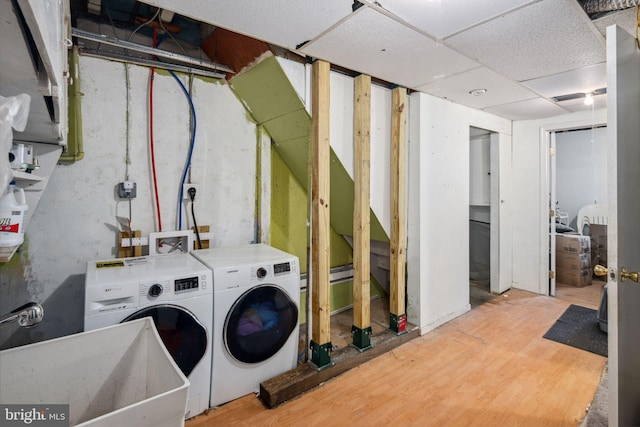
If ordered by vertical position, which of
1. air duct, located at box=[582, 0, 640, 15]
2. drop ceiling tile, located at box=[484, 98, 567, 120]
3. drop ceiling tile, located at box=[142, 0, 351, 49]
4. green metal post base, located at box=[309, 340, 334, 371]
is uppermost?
drop ceiling tile, located at box=[484, 98, 567, 120]

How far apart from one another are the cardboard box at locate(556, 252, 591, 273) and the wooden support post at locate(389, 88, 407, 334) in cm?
297

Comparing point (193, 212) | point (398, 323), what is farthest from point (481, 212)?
point (193, 212)

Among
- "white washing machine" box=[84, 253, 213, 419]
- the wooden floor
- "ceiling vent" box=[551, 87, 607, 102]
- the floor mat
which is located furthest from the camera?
"ceiling vent" box=[551, 87, 607, 102]

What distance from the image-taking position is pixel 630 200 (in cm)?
138

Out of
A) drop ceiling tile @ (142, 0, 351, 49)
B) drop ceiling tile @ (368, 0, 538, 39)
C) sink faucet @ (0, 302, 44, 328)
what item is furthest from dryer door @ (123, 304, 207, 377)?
drop ceiling tile @ (368, 0, 538, 39)

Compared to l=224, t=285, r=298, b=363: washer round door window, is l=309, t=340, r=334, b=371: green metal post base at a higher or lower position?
lower

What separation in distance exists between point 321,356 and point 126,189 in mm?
1697

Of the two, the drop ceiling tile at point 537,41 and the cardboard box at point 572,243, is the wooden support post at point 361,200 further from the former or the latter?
the cardboard box at point 572,243

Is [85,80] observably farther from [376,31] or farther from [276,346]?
[276,346]

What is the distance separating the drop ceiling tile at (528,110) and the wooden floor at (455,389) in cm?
215

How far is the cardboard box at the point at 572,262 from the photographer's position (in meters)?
4.04

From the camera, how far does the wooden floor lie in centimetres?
175

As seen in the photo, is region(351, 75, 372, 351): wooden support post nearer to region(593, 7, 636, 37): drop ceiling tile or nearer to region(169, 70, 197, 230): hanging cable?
region(169, 70, 197, 230): hanging cable

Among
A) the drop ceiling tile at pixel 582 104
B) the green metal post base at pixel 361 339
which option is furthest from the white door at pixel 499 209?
the green metal post base at pixel 361 339
